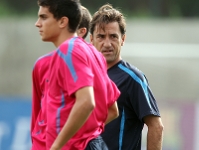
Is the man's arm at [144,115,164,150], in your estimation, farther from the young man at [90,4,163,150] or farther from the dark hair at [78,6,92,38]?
the dark hair at [78,6,92,38]

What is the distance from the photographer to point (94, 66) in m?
2.92

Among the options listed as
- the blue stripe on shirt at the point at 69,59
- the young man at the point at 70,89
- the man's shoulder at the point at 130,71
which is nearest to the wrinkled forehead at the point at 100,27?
the man's shoulder at the point at 130,71

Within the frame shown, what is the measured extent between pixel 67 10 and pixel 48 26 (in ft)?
0.42

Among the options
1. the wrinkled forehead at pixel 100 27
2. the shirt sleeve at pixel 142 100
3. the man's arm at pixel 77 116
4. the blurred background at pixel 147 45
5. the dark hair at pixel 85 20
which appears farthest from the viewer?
the blurred background at pixel 147 45

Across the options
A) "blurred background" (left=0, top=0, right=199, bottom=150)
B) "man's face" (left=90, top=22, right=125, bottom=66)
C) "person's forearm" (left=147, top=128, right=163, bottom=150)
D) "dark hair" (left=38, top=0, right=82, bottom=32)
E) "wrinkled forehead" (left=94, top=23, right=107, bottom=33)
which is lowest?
"blurred background" (left=0, top=0, right=199, bottom=150)

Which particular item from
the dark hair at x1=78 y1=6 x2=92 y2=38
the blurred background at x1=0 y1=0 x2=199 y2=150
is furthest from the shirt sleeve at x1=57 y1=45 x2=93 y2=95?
the blurred background at x1=0 y1=0 x2=199 y2=150

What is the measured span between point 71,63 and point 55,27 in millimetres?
279

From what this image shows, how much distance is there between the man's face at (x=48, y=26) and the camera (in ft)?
9.80

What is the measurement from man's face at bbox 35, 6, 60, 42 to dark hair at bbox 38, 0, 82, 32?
0.02 meters

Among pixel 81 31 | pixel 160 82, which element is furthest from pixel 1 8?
pixel 81 31

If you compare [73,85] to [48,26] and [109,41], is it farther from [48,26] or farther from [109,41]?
[109,41]

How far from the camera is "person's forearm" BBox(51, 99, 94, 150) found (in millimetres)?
2729

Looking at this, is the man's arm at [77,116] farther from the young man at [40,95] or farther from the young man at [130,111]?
the young man at [130,111]

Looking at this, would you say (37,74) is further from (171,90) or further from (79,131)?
(171,90)
